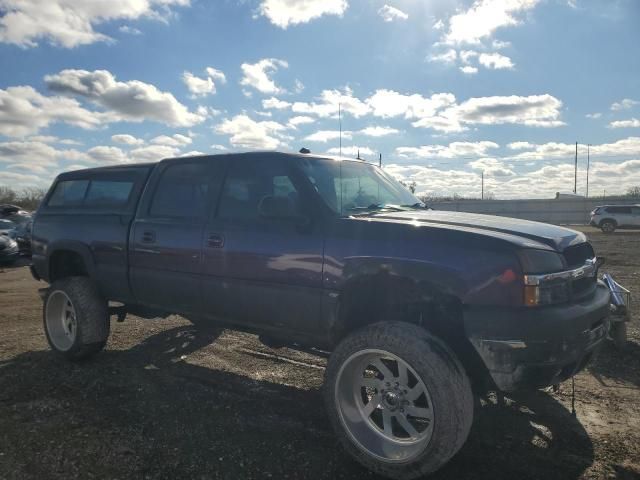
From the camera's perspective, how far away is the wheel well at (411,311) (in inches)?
123

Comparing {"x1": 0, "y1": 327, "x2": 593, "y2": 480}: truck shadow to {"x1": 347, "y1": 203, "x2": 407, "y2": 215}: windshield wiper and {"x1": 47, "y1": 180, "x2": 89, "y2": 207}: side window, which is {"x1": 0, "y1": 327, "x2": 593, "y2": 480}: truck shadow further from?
{"x1": 47, "y1": 180, "x2": 89, "y2": 207}: side window

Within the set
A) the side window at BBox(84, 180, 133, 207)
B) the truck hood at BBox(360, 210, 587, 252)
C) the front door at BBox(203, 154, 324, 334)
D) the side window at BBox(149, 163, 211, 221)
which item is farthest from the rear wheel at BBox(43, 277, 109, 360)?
the truck hood at BBox(360, 210, 587, 252)

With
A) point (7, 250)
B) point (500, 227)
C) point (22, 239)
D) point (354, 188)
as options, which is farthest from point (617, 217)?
point (500, 227)

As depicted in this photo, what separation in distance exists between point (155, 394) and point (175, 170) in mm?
2010

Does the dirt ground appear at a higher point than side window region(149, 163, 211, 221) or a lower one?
lower

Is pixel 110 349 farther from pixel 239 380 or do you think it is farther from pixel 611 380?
pixel 611 380

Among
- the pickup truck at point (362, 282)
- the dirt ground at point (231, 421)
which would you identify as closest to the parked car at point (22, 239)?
the dirt ground at point (231, 421)

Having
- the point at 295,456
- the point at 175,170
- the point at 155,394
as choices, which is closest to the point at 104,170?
the point at 175,170

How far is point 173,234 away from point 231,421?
5.34ft

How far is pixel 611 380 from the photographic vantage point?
14.9 feet

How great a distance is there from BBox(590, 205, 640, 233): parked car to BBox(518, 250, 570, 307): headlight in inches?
1238

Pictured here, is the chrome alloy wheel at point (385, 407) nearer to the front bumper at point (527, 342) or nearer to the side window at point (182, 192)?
the front bumper at point (527, 342)

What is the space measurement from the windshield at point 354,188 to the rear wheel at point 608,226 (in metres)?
30.3

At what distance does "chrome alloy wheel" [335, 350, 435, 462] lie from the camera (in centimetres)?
303
